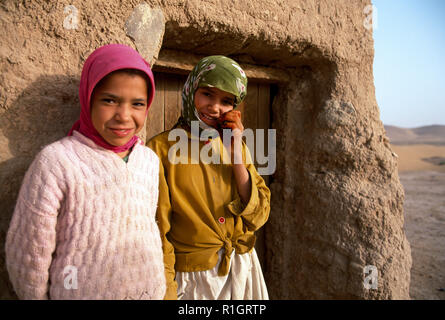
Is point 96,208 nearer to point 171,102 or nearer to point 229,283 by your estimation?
point 229,283

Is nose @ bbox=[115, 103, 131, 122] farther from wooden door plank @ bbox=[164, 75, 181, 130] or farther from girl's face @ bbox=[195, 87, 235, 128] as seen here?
wooden door plank @ bbox=[164, 75, 181, 130]

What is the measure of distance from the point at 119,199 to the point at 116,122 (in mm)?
250

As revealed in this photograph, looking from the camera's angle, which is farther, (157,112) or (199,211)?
(157,112)

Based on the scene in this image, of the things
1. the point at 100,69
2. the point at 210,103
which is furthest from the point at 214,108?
the point at 100,69

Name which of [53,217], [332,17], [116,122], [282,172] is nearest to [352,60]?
[332,17]

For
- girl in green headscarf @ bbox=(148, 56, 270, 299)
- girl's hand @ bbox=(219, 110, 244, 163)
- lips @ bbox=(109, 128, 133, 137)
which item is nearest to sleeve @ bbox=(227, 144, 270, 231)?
girl in green headscarf @ bbox=(148, 56, 270, 299)

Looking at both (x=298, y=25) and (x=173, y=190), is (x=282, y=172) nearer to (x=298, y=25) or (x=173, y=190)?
(x=298, y=25)

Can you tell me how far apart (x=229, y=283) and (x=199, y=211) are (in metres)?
0.36

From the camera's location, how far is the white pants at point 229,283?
4.17ft

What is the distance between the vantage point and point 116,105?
0.99 meters

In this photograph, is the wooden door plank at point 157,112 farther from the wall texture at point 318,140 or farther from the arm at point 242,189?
the arm at point 242,189

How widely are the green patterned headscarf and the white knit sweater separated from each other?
35 cm

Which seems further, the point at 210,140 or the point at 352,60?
the point at 352,60

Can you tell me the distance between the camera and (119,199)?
38.9 inches
